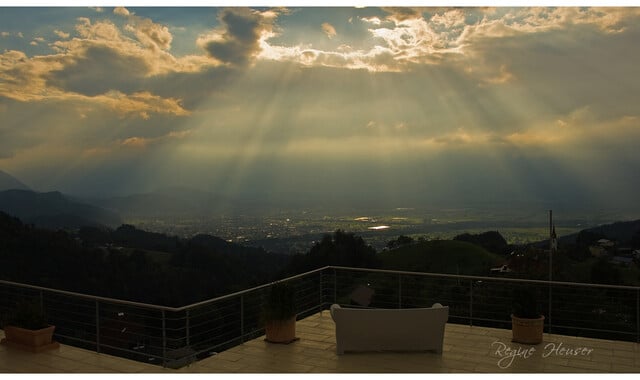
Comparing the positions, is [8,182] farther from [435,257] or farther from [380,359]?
[380,359]

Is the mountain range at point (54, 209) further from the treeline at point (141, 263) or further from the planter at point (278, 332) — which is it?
the planter at point (278, 332)

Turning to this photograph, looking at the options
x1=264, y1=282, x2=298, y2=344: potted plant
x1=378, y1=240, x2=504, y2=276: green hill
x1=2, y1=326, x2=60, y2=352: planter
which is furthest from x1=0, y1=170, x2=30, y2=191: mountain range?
x1=264, y1=282, x2=298, y2=344: potted plant

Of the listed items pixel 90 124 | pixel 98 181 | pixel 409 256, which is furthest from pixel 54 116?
pixel 409 256

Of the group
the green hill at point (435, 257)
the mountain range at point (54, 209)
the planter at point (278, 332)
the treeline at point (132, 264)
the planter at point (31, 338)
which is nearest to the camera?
the planter at point (31, 338)

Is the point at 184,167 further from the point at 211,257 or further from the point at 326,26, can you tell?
the point at 326,26

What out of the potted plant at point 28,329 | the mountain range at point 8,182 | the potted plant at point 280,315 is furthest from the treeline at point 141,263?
the potted plant at point 28,329

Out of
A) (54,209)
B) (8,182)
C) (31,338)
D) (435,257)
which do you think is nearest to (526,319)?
(31,338)
